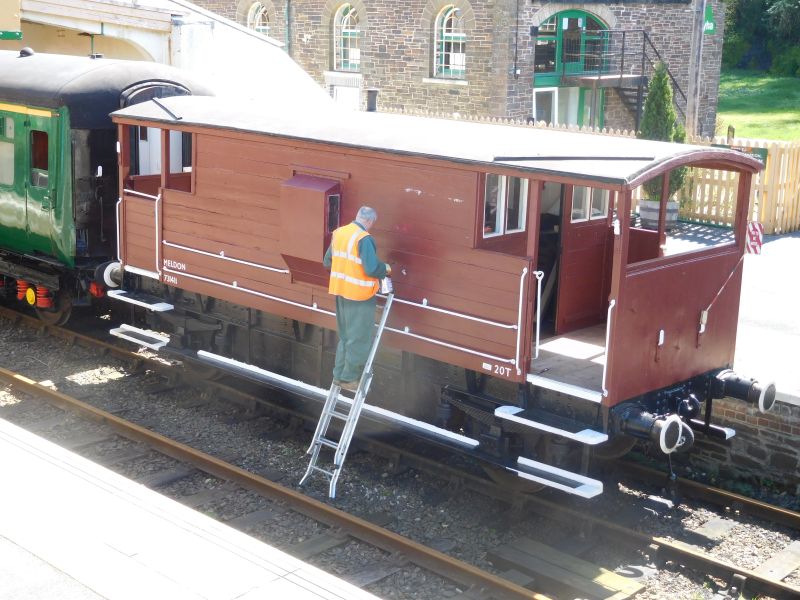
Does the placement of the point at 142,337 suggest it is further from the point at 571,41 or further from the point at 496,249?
the point at 571,41

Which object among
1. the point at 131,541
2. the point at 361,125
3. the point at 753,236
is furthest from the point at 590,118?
the point at 131,541

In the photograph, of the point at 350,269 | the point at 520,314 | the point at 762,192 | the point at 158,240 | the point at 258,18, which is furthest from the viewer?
the point at 258,18

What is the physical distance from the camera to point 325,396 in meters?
9.64

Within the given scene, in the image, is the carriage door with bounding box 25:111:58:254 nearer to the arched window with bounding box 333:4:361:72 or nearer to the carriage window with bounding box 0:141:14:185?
the carriage window with bounding box 0:141:14:185

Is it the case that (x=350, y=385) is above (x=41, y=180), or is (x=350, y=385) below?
below

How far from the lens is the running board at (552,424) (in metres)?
7.69

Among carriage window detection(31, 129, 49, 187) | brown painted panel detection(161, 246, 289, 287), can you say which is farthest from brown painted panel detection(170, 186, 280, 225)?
carriage window detection(31, 129, 49, 187)

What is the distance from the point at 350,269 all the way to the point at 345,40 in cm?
2218

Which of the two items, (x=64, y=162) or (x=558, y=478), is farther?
(x=64, y=162)

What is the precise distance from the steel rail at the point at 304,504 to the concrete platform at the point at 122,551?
991mm

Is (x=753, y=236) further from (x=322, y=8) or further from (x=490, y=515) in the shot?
(x=322, y=8)

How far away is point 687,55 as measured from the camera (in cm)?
2830

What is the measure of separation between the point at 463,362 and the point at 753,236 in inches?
263

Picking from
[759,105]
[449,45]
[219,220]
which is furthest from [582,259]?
[759,105]
